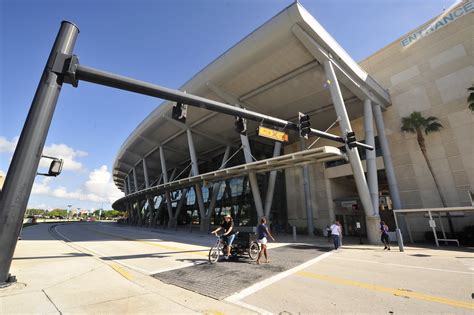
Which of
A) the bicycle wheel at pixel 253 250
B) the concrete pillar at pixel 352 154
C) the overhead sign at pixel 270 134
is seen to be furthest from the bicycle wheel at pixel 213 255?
the concrete pillar at pixel 352 154

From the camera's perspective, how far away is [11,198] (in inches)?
207

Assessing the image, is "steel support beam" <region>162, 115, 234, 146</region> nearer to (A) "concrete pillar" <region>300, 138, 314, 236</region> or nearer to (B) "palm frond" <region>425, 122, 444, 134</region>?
(A) "concrete pillar" <region>300, 138, 314, 236</region>

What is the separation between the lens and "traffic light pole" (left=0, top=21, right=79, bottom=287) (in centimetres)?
520

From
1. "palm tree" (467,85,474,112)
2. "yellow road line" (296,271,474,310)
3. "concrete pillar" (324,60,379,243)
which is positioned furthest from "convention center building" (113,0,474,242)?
"yellow road line" (296,271,474,310)

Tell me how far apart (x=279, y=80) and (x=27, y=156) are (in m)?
19.9

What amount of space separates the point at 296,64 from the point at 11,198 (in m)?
19.9

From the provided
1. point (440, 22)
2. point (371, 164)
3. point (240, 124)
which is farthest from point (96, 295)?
point (440, 22)

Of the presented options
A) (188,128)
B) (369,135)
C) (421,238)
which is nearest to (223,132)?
(188,128)

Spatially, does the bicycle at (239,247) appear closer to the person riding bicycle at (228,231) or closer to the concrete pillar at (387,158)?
the person riding bicycle at (228,231)

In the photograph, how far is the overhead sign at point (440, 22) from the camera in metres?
20.5

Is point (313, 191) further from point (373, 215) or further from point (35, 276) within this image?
point (35, 276)

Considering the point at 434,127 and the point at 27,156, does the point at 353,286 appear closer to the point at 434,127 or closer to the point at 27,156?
the point at 27,156

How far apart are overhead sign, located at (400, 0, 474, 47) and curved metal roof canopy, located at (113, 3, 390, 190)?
589cm

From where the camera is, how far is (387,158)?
2167 centimetres
